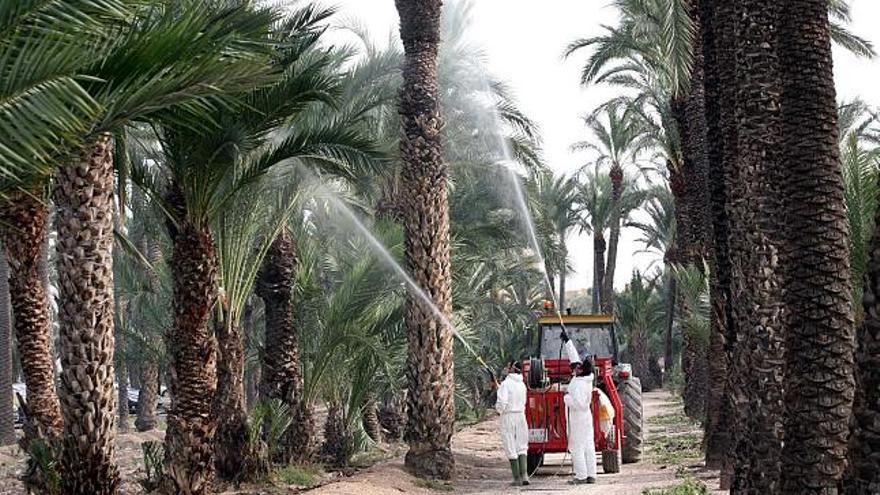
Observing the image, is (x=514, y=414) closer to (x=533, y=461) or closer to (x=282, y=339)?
(x=533, y=461)

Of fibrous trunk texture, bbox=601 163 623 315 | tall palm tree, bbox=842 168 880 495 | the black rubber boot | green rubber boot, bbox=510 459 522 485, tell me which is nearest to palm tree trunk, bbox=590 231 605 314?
fibrous trunk texture, bbox=601 163 623 315

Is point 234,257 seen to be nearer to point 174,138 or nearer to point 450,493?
point 174,138

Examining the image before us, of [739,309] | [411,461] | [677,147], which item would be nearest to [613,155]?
[677,147]

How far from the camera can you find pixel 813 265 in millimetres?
7613

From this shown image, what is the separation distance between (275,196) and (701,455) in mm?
8141

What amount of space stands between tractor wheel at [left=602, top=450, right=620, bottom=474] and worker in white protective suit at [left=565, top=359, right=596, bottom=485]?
1.42 m

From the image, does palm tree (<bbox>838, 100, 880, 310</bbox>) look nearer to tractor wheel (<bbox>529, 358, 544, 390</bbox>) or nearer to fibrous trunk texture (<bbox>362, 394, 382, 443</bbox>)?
tractor wheel (<bbox>529, 358, 544, 390</bbox>)

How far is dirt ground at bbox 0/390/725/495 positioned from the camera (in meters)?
14.5

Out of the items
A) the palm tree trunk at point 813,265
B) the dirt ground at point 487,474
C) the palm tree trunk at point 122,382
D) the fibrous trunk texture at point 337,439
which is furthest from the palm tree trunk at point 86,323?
the palm tree trunk at point 122,382

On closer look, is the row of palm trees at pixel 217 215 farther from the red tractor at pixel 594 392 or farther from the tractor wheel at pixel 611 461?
the tractor wheel at pixel 611 461

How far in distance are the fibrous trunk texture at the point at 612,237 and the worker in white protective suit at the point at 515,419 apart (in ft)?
107

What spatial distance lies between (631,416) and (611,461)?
168cm

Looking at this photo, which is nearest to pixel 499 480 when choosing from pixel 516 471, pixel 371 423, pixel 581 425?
pixel 516 471

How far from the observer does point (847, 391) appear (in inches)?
289
